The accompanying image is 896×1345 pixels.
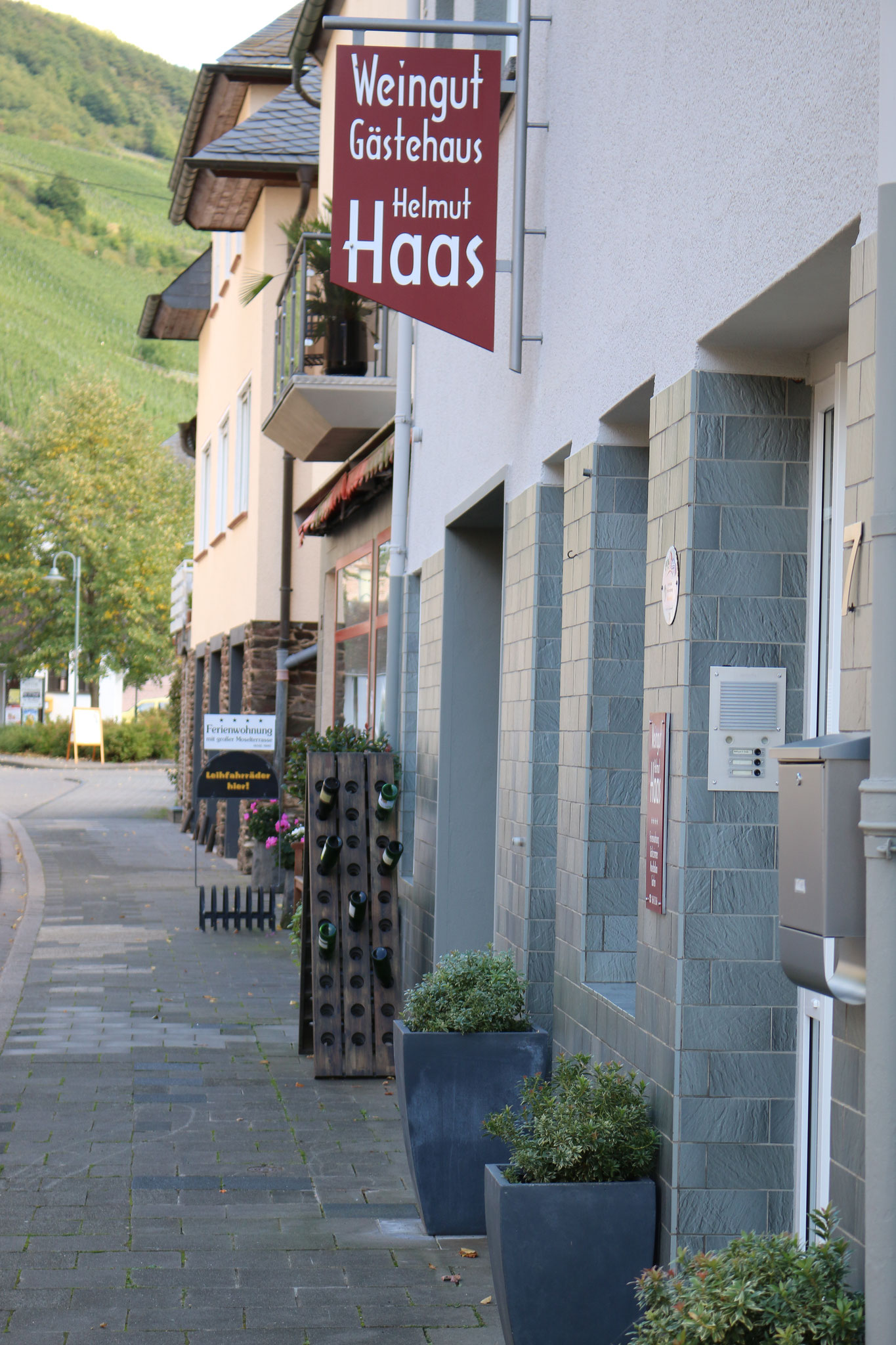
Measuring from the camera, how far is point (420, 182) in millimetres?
6129

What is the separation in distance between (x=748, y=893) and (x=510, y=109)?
13.5ft

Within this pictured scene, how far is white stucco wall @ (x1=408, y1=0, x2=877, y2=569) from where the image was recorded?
3244 mm

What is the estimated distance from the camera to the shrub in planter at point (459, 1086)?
5.45 m

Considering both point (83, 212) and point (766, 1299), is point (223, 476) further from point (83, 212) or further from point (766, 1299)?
point (83, 212)

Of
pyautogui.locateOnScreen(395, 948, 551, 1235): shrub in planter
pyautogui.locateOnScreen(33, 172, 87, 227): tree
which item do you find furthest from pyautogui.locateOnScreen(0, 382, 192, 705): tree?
pyautogui.locateOnScreen(33, 172, 87, 227): tree

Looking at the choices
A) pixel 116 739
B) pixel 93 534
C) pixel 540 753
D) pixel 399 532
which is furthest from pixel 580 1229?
pixel 93 534

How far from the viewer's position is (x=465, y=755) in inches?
316

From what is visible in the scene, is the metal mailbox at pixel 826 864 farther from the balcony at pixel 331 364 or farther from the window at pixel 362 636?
the balcony at pixel 331 364

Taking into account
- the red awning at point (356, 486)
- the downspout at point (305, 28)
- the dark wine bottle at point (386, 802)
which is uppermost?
the downspout at point (305, 28)

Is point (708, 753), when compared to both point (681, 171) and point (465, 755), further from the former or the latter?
point (465, 755)

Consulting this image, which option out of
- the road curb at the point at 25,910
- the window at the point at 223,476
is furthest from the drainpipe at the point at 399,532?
the window at the point at 223,476

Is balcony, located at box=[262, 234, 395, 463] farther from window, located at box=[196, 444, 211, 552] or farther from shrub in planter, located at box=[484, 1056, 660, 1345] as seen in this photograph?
window, located at box=[196, 444, 211, 552]

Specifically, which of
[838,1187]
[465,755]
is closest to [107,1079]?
[465,755]

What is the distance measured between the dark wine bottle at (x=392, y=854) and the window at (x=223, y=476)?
12.9 metres
